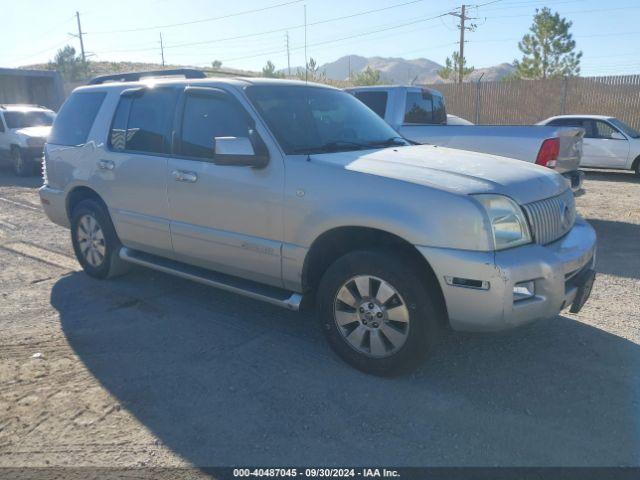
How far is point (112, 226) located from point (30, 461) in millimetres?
2865

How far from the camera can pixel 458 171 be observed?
3588 mm

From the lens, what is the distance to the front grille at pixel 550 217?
341cm

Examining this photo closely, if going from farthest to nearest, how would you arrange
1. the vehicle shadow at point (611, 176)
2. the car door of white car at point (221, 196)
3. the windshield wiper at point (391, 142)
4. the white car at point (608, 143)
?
1. the vehicle shadow at point (611, 176)
2. the white car at point (608, 143)
3. the windshield wiper at point (391, 142)
4. the car door of white car at point (221, 196)

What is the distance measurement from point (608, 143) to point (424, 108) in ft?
21.0

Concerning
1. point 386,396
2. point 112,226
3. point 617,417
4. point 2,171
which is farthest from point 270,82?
point 2,171

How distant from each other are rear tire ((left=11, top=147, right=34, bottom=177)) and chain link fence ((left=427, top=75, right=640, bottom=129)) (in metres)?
16.5

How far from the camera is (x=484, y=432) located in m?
3.03

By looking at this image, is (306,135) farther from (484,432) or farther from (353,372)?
(484,432)

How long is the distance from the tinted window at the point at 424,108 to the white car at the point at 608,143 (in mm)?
5198

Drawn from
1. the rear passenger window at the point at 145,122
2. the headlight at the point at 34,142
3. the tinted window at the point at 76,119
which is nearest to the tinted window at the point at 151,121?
the rear passenger window at the point at 145,122

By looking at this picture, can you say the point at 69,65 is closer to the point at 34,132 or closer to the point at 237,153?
the point at 34,132

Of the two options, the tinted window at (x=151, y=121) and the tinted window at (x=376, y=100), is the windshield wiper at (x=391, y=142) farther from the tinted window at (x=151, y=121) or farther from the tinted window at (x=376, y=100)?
the tinted window at (x=376, y=100)

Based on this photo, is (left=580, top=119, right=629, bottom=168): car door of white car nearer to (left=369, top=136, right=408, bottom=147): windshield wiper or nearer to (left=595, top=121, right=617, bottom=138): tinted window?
(left=595, top=121, right=617, bottom=138): tinted window

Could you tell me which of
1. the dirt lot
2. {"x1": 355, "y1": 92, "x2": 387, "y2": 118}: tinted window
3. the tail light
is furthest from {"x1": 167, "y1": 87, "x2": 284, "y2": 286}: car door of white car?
{"x1": 355, "y1": 92, "x2": 387, "y2": 118}: tinted window
